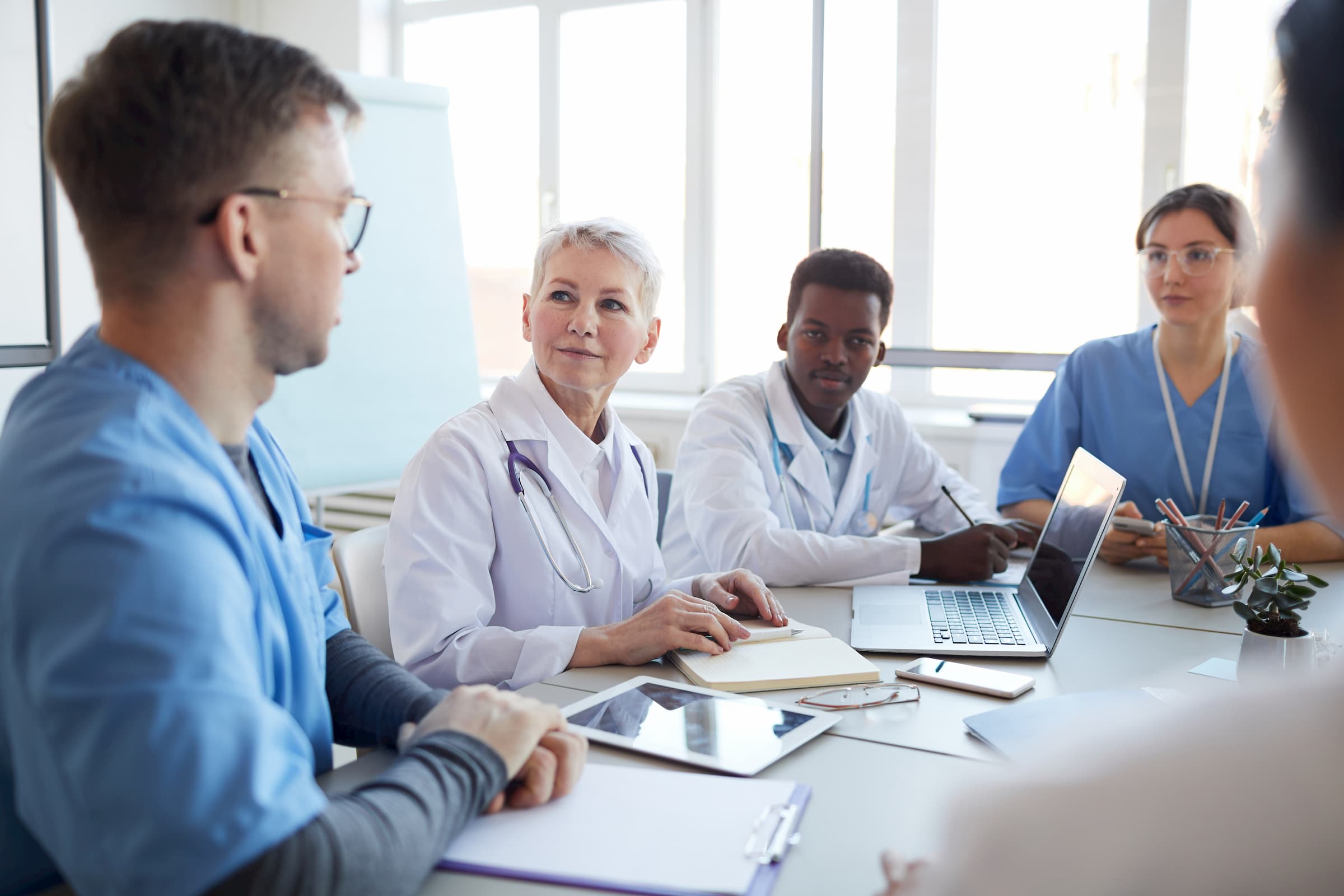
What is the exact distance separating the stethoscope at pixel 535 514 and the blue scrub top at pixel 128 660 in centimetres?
83

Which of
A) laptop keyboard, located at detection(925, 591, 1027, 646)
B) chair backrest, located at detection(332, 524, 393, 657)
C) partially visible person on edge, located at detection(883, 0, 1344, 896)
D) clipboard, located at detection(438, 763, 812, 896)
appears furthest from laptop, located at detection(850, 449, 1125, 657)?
partially visible person on edge, located at detection(883, 0, 1344, 896)

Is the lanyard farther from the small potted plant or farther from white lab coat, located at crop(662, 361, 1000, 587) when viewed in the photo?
the small potted plant

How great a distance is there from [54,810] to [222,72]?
576 millimetres

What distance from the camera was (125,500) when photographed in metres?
0.71

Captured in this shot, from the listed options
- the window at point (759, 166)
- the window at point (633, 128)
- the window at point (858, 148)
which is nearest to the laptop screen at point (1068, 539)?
the window at point (858, 148)

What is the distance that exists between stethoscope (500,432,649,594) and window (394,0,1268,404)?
216 cm

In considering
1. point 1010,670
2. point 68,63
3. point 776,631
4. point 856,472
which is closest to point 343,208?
point 776,631

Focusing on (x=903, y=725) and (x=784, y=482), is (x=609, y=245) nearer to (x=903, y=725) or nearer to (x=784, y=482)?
(x=784, y=482)

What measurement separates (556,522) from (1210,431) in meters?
1.56

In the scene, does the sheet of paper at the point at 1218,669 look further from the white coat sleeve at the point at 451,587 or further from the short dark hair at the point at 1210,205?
the short dark hair at the point at 1210,205

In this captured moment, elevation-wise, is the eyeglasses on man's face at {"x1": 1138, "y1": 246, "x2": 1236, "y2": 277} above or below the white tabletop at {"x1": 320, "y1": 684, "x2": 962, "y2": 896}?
above

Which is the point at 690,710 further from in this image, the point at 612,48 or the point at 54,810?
the point at 612,48

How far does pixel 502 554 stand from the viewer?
1.66 m

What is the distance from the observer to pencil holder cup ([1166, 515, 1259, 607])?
1787 millimetres
